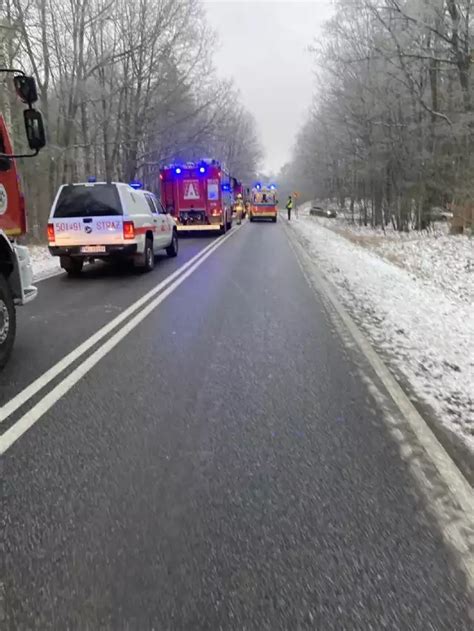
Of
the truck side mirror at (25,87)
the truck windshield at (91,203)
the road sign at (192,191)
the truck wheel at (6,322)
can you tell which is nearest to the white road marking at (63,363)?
the truck wheel at (6,322)

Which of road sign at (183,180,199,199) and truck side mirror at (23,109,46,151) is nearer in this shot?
truck side mirror at (23,109,46,151)

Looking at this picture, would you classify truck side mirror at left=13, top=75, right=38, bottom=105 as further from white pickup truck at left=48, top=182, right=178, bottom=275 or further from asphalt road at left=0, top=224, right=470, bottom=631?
white pickup truck at left=48, top=182, right=178, bottom=275

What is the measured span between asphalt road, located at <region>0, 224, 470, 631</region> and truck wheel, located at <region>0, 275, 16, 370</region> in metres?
0.19

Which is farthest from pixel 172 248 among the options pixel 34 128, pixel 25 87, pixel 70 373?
pixel 70 373

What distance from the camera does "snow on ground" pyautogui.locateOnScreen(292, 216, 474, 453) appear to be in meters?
4.78

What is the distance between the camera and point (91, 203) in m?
11.8

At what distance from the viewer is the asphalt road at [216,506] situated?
7.54 ft

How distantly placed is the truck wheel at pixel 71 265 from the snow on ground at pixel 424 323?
19.1 ft

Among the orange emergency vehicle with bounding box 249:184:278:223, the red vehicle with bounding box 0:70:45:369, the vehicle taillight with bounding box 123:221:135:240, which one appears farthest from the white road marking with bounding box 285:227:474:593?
the orange emergency vehicle with bounding box 249:184:278:223

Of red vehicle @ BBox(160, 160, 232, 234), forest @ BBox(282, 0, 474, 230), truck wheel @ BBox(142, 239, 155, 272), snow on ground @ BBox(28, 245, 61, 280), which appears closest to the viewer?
truck wheel @ BBox(142, 239, 155, 272)

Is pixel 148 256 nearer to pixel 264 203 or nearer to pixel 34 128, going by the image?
pixel 34 128

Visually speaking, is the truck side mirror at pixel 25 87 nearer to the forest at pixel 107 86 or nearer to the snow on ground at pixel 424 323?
the snow on ground at pixel 424 323

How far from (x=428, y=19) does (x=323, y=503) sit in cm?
2393

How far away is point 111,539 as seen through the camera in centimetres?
274
